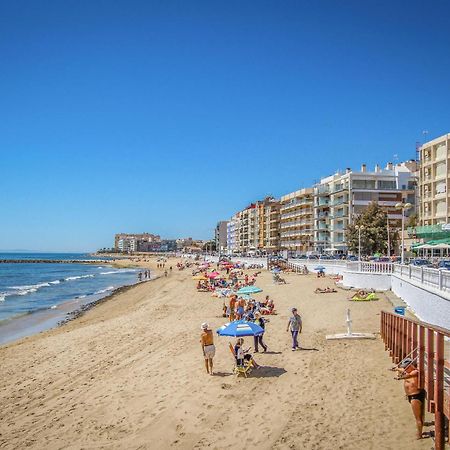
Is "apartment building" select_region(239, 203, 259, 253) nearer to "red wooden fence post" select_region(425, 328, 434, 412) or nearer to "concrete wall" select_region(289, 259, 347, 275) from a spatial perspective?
"concrete wall" select_region(289, 259, 347, 275)

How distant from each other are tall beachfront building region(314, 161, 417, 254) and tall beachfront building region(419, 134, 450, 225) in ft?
32.6

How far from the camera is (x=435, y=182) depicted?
46875mm

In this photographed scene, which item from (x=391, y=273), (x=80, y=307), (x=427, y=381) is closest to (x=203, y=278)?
(x=80, y=307)

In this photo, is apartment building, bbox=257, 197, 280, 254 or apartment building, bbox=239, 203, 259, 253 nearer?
apartment building, bbox=257, 197, 280, 254

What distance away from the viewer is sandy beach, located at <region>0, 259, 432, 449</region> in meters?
8.18

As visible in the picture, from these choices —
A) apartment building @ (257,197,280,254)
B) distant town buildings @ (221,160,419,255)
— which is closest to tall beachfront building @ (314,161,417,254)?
distant town buildings @ (221,160,419,255)

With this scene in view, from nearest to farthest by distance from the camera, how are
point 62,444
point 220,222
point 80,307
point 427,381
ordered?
point 427,381, point 62,444, point 80,307, point 220,222

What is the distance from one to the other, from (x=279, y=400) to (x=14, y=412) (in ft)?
19.0

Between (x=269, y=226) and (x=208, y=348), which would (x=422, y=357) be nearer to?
(x=208, y=348)

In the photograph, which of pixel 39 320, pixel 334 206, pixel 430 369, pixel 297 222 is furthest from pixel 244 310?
pixel 297 222

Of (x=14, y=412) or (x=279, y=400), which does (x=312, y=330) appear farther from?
(x=14, y=412)

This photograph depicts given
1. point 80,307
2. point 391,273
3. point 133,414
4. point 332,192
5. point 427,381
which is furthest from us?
point 332,192

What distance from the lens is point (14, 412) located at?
34.4 feet

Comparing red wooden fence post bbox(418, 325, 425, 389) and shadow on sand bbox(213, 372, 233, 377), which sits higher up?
red wooden fence post bbox(418, 325, 425, 389)
